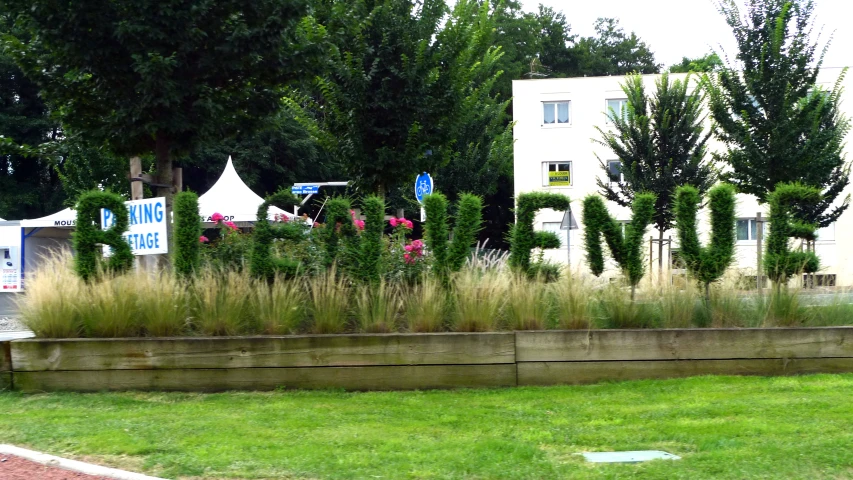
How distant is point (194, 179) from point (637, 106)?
3262cm

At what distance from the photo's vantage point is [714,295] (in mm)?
8914

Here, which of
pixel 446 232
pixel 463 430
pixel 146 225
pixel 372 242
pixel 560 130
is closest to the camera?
pixel 463 430

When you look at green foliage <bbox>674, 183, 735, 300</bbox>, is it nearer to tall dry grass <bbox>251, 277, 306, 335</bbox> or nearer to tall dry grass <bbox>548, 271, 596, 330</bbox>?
tall dry grass <bbox>548, 271, 596, 330</bbox>

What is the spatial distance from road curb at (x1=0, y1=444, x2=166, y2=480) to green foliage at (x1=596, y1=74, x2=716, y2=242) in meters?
24.3

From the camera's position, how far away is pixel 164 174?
32.9 ft

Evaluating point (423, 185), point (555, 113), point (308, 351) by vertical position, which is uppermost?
point (555, 113)

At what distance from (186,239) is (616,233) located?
4.76 meters

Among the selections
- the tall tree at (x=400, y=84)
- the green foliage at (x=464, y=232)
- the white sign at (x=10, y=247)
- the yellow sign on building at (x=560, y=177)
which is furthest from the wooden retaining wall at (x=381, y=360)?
the yellow sign on building at (x=560, y=177)

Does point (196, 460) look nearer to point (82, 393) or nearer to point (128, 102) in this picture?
point (82, 393)

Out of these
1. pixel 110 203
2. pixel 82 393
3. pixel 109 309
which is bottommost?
pixel 82 393

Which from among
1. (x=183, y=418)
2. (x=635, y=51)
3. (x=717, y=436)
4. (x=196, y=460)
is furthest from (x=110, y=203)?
(x=635, y=51)

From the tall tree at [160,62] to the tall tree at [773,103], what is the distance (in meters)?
13.6

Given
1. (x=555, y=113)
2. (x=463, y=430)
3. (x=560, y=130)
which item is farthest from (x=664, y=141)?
(x=463, y=430)

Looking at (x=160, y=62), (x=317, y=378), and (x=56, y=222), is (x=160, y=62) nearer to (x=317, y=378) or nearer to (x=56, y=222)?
(x=317, y=378)
